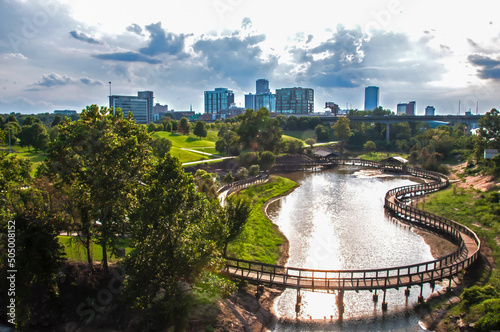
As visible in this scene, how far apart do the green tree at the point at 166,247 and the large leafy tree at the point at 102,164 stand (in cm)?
290

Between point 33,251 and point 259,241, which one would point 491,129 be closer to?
point 259,241

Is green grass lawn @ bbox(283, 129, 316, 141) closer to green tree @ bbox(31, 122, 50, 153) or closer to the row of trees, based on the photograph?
green tree @ bbox(31, 122, 50, 153)

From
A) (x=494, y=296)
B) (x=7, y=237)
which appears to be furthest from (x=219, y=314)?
(x=494, y=296)

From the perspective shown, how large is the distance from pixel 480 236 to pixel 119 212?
33.4 metres

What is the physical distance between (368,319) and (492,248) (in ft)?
53.5

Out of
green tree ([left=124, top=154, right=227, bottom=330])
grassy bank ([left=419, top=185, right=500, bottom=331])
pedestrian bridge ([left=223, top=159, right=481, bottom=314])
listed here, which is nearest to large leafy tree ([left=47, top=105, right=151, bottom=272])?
green tree ([left=124, top=154, right=227, bottom=330])

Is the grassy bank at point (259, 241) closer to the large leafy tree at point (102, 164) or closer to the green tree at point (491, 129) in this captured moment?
the large leafy tree at point (102, 164)

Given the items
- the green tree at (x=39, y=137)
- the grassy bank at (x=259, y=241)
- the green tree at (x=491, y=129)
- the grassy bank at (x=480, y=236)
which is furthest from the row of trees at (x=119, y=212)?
the green tree at (x=491, y=129)

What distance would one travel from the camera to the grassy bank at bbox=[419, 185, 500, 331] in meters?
20.0

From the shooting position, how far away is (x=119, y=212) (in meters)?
19.4

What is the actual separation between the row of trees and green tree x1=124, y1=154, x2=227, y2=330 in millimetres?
47

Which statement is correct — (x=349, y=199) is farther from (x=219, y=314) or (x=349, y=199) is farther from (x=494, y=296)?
(x=219, y=314)

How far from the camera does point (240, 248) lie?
30.6 meters

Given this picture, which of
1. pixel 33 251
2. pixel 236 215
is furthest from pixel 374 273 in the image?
pixel 33 251
